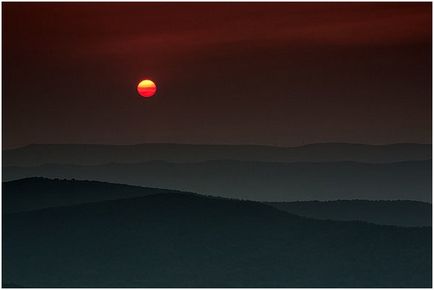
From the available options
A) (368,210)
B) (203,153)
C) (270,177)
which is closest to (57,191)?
(203,153)

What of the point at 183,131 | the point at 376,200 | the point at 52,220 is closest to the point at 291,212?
the point at 376,200

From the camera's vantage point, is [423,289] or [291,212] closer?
[423,289]

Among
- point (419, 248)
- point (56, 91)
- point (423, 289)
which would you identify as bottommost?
point (423, 289)

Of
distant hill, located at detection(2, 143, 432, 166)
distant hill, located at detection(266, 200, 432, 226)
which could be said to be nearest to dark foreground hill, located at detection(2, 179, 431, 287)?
distant hill, located at detection(266, 200, 432, 226)

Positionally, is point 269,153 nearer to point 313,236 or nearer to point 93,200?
point 313,236

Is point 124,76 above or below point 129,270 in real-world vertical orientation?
above

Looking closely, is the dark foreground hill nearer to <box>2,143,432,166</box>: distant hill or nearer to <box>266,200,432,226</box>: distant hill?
<box>266,200,432,226</box>: distant hill

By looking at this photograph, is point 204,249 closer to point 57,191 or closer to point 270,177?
point 270,177
